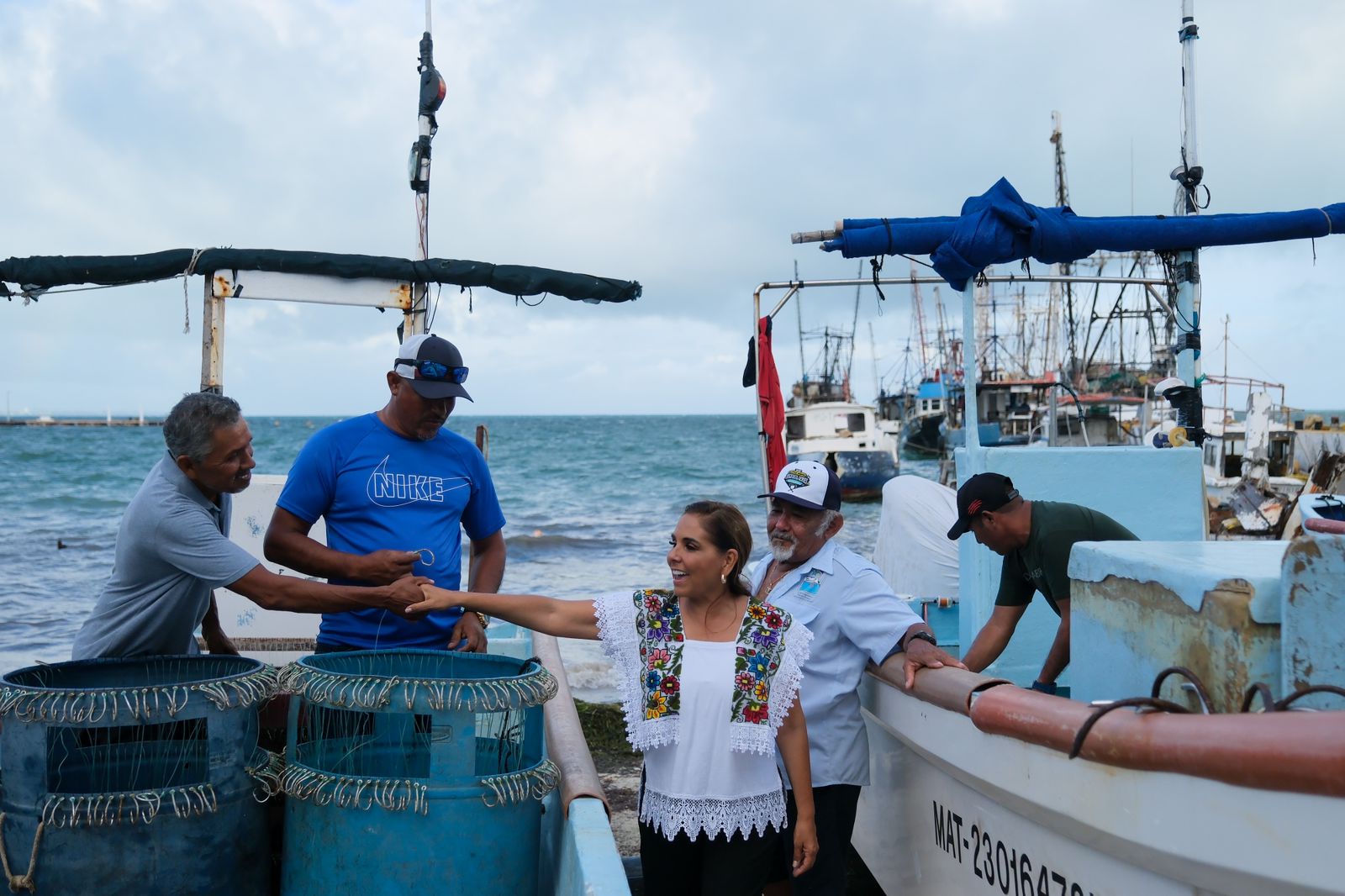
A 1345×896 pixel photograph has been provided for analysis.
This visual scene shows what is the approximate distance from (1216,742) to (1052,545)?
1920mm

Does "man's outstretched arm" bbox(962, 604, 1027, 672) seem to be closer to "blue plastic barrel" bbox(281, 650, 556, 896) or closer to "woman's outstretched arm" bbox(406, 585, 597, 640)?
"woman's outstretched arm" bbox(406, 585, 597, 640)

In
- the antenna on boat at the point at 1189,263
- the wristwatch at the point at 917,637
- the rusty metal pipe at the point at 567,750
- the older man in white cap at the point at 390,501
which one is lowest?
the rusty metal pipe at the point at 567,750

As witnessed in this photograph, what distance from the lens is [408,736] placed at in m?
3.06

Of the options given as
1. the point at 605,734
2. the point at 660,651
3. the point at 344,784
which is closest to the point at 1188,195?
the point at 660,651

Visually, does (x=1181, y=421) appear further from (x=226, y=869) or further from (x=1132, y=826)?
(x=226, y=869)

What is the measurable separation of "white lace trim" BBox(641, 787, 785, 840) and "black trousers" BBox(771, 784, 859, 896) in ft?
0.90

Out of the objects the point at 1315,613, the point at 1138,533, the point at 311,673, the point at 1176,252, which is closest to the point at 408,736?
the point at 311,673

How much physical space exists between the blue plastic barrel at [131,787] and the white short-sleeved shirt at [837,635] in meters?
1.63

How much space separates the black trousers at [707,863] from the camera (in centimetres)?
300

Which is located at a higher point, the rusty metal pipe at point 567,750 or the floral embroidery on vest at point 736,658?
the floral embroidery on vest at point 736,658

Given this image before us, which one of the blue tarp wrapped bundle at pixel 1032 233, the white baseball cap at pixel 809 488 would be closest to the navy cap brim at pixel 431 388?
the white baseball cap at pixel 809 488

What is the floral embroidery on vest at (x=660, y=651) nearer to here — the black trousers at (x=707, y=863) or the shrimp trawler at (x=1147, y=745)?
the black trousers at (x=707, y=863)

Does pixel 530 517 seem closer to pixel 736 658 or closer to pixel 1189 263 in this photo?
pixel 1189 263

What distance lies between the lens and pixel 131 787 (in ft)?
9.46
